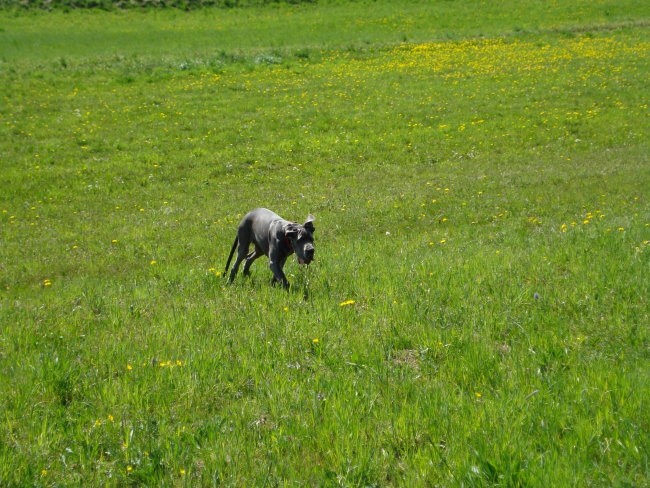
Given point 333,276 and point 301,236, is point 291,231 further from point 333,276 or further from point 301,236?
point 333,276

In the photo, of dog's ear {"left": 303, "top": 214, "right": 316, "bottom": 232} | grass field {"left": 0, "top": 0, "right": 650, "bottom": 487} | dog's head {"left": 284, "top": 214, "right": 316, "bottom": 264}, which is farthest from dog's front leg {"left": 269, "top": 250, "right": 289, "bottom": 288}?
dog's ear {"left": 303, "top": 214, "right": 316, "bottom": 232}

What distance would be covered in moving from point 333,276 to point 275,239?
3.13ft

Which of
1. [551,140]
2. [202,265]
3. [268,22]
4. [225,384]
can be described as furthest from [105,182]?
[268,22]

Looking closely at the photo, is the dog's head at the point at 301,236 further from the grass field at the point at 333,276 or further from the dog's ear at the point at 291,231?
the grass field at the point at 333,276

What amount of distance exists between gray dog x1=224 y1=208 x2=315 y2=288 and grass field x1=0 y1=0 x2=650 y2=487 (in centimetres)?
34

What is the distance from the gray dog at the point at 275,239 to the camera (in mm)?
7688

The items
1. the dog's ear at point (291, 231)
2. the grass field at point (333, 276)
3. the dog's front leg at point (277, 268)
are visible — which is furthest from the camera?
the dog's front leg at point (277, 268)

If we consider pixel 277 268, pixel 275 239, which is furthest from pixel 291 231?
pixel 277 268

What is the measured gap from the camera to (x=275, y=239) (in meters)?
8.28

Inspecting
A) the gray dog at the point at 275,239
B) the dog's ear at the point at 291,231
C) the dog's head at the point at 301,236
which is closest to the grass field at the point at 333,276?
the gray dog at the point at 275,239

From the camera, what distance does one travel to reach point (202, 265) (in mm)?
11086

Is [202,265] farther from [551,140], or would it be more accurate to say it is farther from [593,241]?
[551,140]

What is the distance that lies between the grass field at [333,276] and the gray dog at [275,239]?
0.34m

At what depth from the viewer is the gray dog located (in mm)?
7688
